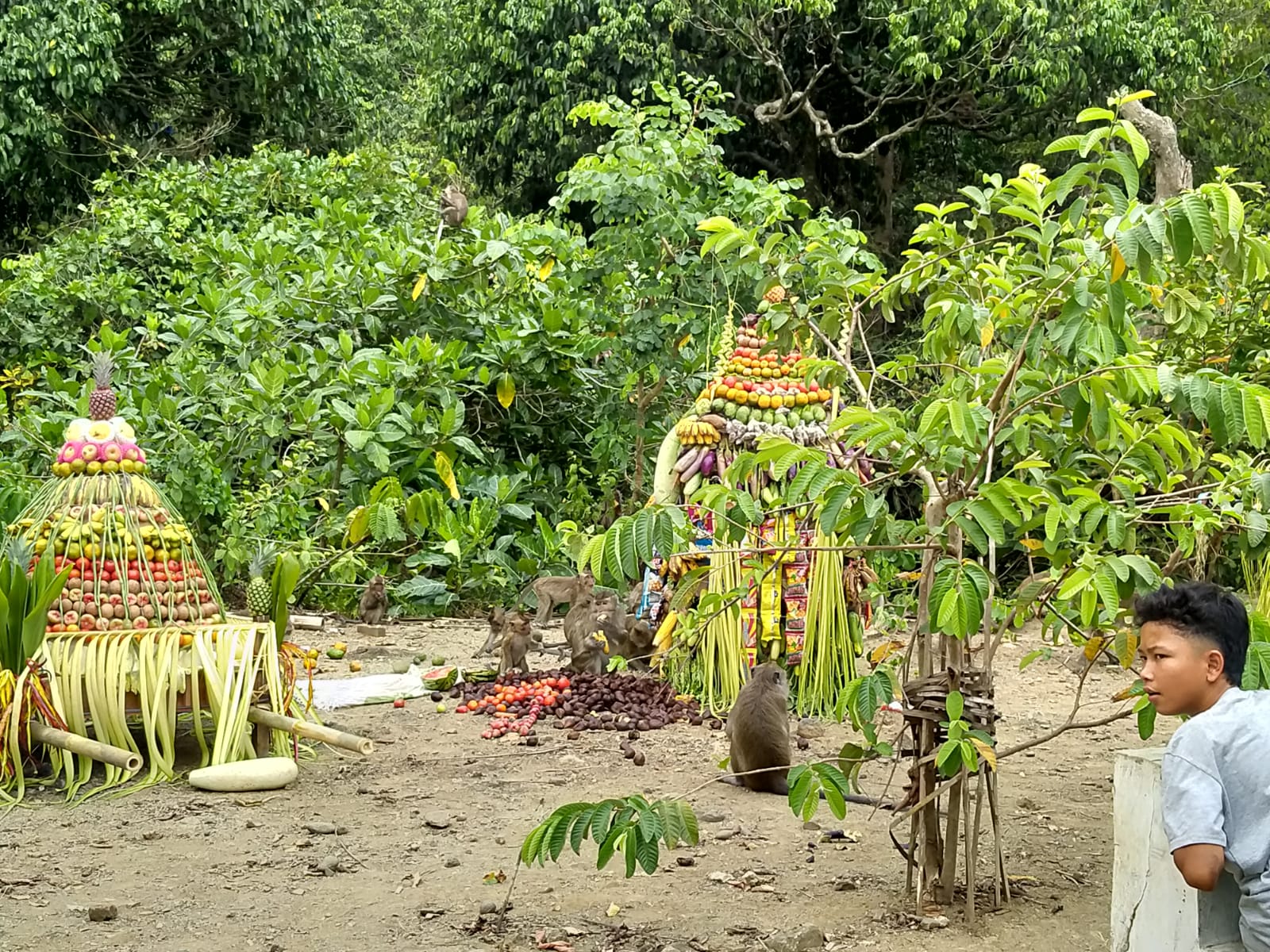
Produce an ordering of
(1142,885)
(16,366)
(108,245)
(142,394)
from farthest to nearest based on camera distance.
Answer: (108,245) < (16,366) < (142,394) < (1142,885)

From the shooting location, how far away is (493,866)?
12.6ft

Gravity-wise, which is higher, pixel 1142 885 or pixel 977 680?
pixel 977 680

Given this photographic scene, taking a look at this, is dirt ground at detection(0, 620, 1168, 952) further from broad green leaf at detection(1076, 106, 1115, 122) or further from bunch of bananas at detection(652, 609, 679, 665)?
broad green leaf at detection(1076, 106, 1115, 122)

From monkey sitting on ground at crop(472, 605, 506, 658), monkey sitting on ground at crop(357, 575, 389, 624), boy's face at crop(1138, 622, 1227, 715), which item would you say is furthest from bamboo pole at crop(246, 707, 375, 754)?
monkey sitting on ground at crop(357, 575, 389, 624)

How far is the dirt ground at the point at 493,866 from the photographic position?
329cm

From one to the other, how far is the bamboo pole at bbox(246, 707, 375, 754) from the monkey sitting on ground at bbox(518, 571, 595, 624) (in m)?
2.22

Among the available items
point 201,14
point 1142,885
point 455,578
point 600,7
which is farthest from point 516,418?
point 1142,885

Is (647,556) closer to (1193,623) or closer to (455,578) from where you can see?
(1193,623)

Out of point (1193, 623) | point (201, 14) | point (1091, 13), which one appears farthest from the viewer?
point (201, 14)

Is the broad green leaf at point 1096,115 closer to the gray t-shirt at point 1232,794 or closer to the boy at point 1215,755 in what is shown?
the boy at point 1215,755

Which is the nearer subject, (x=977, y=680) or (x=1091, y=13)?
(x=977, y=680)

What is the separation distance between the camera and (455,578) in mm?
8625

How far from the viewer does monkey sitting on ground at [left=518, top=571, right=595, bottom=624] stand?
265 inches

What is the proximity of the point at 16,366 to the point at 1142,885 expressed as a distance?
897 cm
